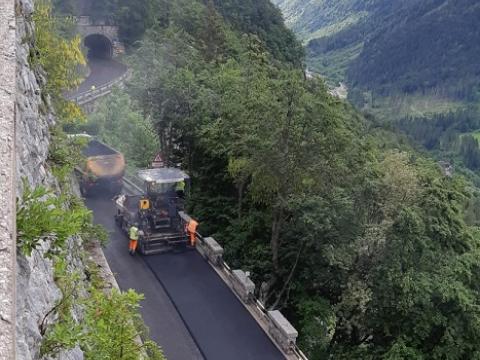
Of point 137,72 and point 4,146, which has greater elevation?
point 4,146

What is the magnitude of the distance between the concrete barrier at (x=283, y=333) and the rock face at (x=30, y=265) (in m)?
7.62

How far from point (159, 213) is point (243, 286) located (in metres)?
5.37

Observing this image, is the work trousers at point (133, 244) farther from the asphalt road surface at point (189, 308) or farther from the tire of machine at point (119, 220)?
the tire of machine at point (119, 220)

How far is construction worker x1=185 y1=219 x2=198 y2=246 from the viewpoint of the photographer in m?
22.3

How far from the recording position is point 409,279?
19156 mm

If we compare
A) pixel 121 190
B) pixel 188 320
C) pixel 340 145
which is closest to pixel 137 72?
pixel 121 190

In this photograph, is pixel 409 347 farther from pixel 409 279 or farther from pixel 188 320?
pixel 188 320

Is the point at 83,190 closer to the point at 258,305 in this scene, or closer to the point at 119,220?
the point at 119,220

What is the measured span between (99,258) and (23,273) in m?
12.7

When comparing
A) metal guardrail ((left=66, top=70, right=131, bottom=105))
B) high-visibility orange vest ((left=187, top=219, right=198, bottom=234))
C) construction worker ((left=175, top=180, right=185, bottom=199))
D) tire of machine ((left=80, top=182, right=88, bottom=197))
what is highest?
construction worker ((left=175, top=180, right=185, bottom=199))

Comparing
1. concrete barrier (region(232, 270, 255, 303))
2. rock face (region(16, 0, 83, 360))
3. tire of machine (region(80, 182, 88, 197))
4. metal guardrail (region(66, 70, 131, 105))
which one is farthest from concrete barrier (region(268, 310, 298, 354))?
metal guardrail (region(66, 70, 131, 105))

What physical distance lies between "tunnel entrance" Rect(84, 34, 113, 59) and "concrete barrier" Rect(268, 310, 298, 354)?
66.2 metres

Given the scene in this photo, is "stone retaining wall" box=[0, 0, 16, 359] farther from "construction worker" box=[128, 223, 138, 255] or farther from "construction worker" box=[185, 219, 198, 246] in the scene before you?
"construction worker" box=[185, 219, 198, 246]

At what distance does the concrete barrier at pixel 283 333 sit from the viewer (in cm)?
1709
